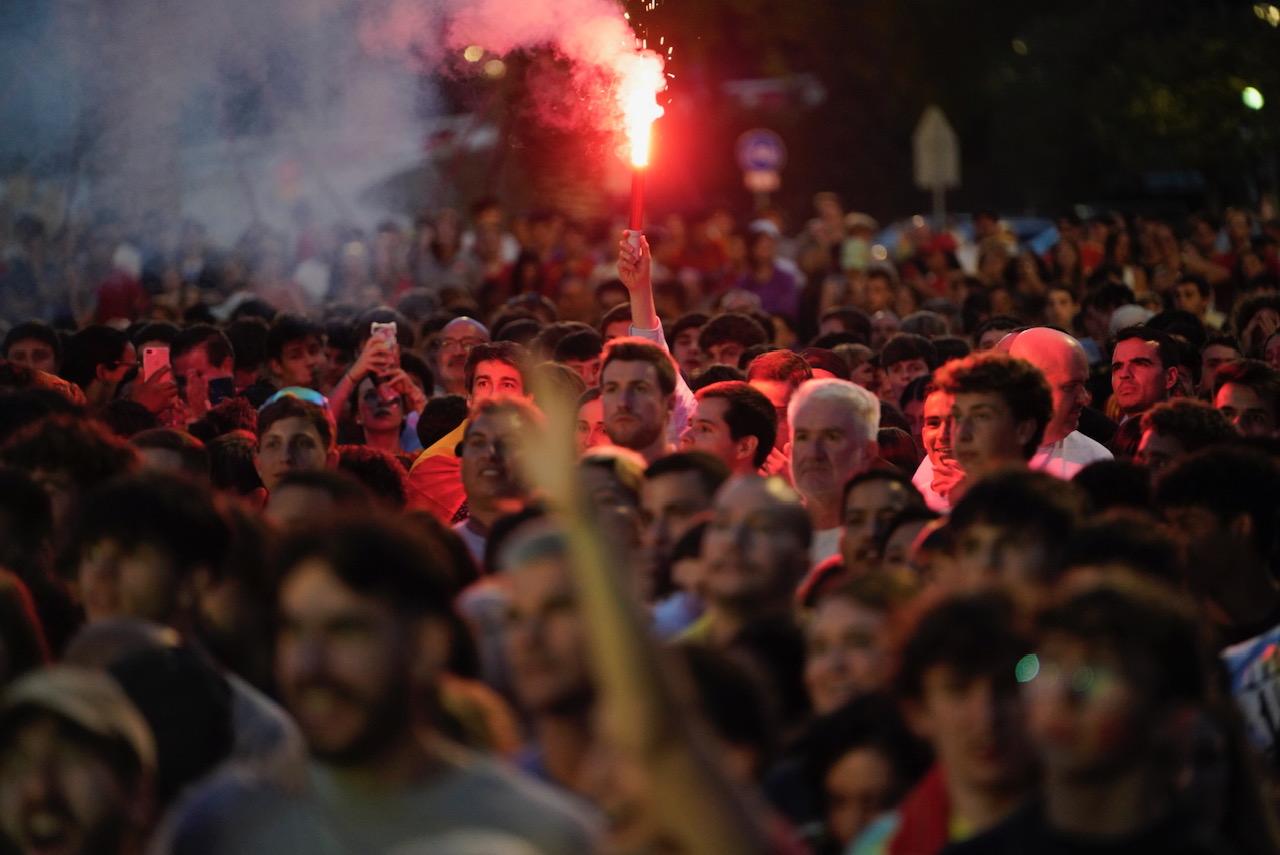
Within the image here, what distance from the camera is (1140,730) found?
13.2 ft

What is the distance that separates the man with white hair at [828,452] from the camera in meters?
8.17

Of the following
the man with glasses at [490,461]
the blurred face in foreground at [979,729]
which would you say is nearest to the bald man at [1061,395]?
the man with glasses at [490,461]

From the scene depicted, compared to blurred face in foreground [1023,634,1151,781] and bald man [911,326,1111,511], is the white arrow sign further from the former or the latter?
blurred face in foreground [1023,634,1151,781]

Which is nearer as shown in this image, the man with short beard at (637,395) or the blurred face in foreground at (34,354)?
the man with short beard at (637,395)

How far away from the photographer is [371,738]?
3.98m

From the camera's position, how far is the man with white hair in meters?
8.17

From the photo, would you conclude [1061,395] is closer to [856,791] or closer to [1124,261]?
[856,791]

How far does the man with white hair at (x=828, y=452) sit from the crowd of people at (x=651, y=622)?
0.01 m

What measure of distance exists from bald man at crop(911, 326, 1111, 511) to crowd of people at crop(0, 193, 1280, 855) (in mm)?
25

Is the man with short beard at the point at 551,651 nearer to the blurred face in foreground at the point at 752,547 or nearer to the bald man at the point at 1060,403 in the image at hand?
the blurred face in foreground at the point at 752,547

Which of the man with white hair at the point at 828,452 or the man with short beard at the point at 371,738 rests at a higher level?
the man with white hair at the point at 828,452

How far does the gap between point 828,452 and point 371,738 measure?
437 centimetres

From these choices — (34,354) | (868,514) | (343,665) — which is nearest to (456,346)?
(34,354)

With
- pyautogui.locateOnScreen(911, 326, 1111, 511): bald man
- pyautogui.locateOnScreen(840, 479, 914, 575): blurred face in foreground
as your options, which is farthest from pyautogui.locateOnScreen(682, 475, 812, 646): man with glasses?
pyautogui.locateOnScreen(911, 326, 1111, 511): bald man
